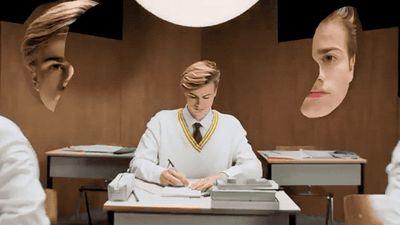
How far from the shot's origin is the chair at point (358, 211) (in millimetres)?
2375

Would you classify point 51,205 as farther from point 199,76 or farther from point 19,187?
point 199,76

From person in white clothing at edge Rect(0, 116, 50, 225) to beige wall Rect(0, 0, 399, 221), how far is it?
3615 millimetres

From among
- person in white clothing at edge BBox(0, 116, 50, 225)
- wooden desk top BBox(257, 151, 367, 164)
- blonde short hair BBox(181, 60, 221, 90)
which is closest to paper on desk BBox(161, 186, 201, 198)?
blonde short hair BBox(181, 60, 221, 90)

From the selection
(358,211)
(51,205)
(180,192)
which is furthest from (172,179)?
(358,211)

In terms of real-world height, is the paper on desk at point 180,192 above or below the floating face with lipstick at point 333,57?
below

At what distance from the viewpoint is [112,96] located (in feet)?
16.7

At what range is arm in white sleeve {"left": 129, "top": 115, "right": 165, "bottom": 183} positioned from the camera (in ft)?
9.06

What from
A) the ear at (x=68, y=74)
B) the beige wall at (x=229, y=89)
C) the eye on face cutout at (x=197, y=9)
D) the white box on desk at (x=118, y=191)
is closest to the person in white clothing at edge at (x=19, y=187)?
the white box on desk at (x=118, y=191)

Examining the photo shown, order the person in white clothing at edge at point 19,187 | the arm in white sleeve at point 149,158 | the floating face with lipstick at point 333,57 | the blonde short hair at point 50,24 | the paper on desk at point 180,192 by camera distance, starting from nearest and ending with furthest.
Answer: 1. the person in white clothing at edge at point 19,187
2. the paper on desk at point 180,192
3. the arm in white sleeve at point 149,158
4. the blonde short hair at point 50,24
5. the floating face with lipstick at point 333,57

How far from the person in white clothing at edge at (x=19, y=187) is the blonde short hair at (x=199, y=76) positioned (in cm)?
205

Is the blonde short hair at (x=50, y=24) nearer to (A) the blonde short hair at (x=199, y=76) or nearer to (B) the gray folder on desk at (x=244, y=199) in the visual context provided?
(A) the blonde short hair at (x=199, y=76)

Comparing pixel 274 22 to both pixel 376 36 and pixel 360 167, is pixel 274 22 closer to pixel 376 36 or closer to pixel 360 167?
pixel 376 36

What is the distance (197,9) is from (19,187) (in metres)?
3.15

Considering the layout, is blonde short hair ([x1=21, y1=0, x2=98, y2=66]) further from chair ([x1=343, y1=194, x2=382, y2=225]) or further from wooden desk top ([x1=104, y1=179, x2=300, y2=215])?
chair ([x1=343, y1=194, x2=382, y2=225])
